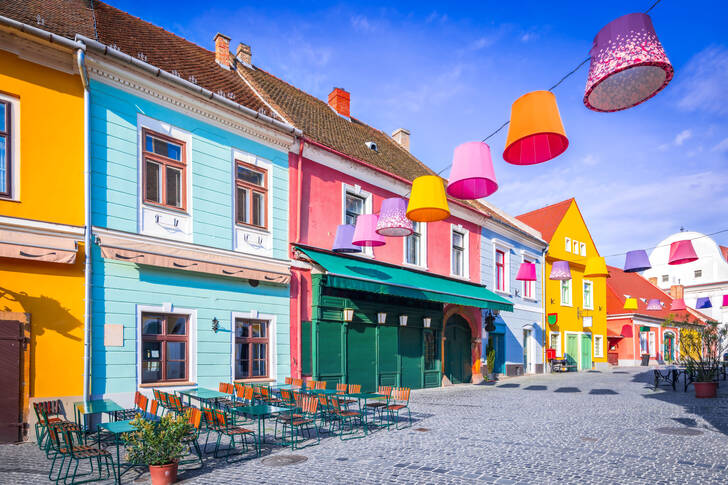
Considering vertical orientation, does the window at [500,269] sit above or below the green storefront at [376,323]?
above

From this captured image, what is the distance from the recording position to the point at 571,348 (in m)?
27.7

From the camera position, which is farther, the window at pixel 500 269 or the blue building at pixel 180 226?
the window at pixel 500 269

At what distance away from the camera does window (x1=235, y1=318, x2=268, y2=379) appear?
37.6 ft

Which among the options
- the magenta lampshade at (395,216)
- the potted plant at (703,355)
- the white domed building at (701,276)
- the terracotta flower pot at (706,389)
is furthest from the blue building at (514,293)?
the white domed building at (701,276)

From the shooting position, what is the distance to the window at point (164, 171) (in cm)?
1024

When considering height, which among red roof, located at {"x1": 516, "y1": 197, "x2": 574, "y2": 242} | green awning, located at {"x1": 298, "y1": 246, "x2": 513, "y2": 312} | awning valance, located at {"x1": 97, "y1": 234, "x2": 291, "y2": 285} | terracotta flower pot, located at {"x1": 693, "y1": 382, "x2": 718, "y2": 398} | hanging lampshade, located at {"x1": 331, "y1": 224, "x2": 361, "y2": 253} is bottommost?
terracotta flower pot, located at {"x1": 693, "y1": 382, "x2": 718, "y2": 398}

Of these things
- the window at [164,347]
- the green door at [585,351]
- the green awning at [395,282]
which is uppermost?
the green awning at [395,282]

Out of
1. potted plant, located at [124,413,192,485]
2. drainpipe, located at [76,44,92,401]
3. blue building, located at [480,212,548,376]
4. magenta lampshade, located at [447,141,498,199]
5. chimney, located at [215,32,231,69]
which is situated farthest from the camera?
blue building, located at [480,212,548,376]

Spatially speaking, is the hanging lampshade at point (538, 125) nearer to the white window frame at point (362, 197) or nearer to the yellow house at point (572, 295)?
the white window frame at point (362, 197)

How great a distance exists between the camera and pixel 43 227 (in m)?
8.45

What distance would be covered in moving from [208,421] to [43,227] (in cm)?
445

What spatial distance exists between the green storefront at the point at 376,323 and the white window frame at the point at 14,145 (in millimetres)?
6207

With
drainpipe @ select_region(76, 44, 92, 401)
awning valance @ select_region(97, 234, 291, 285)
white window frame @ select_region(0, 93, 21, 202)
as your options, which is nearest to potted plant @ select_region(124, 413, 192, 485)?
drainpipe @ select_region(76, 44, 92, 401)

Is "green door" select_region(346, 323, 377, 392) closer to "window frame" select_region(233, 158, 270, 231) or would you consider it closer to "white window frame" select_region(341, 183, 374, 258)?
"white window frame" select_region(341, 183, 374, 258)
